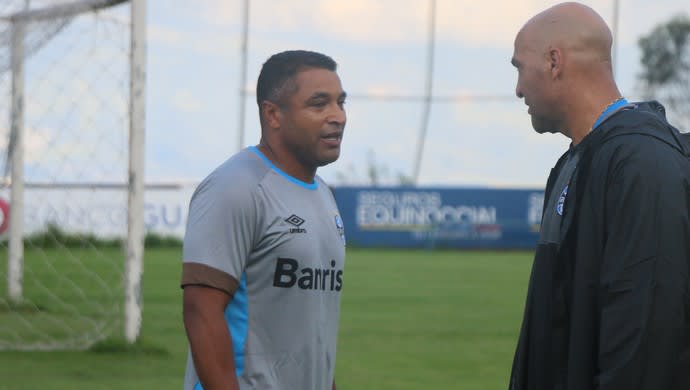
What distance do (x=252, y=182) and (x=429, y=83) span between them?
1187 inches

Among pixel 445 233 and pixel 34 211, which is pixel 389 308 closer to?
pixel 34 211

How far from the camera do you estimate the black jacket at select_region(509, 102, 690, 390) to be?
2510 millimetres

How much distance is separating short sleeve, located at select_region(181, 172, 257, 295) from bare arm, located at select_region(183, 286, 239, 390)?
4 centimetres

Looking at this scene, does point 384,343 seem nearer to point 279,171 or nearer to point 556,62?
point 279,171

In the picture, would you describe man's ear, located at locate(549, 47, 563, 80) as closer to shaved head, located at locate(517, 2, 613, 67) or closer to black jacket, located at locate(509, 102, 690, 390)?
shaved head, located at locate(517, 2, 613, 67)

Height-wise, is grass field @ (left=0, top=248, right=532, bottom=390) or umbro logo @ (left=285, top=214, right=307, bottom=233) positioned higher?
umbro logo @ (left=285, top=214, right=307, bottom=233)

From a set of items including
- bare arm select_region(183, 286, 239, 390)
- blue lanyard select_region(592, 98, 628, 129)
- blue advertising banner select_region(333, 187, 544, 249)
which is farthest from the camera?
blue advertising banner select_region(333, 187, 544, 249)

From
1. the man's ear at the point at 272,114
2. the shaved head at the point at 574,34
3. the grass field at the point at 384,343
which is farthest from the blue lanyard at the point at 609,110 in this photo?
the grass field at the point at 384,343

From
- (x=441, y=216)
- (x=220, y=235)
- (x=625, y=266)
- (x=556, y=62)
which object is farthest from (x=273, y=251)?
(x=441, y=216)

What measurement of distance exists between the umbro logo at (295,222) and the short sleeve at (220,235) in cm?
11

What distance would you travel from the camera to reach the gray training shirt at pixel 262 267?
10.6 ft

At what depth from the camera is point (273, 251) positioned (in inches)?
129

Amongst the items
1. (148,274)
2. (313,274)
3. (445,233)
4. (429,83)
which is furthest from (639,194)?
(429,83)

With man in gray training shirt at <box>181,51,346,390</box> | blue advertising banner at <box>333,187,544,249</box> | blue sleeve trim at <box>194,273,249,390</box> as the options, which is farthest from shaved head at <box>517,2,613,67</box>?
blue advertising banner at <box>333,187,544,249</box>
